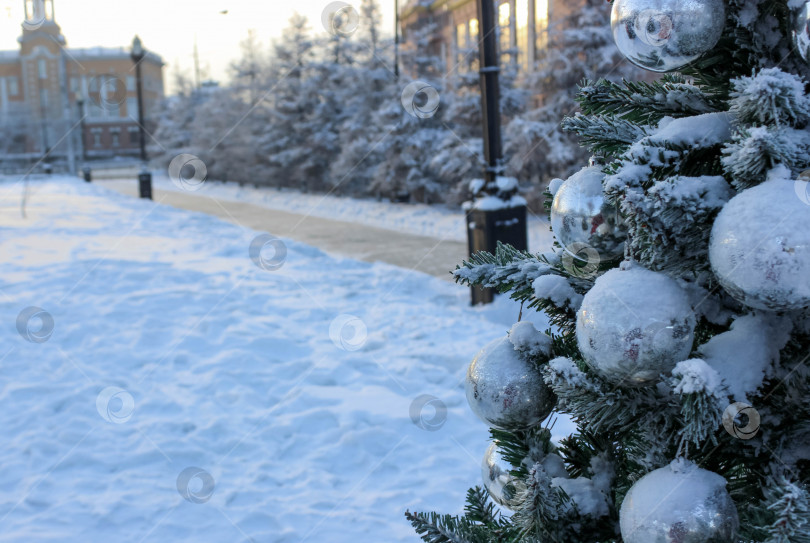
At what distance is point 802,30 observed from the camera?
111cm

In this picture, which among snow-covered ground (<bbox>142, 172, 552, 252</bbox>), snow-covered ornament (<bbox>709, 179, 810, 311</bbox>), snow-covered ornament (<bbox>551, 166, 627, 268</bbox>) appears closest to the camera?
snow-covered ornament (<bbox>709, 179, 810, 311</bbox>)

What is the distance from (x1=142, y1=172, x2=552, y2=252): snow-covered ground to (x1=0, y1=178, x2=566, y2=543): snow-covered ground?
5.56 metres

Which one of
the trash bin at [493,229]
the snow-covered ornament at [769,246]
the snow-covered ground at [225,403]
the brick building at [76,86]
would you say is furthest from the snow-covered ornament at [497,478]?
the brick building at [76,86]

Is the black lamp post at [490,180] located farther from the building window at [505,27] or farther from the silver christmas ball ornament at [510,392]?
the building window at [505,27]

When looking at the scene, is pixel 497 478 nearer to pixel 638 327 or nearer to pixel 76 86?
pixel 638 327

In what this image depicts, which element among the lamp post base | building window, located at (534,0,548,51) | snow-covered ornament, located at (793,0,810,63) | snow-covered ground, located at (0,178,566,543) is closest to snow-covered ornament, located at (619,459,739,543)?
snow-covered ornament, located at (793,0,810,63)

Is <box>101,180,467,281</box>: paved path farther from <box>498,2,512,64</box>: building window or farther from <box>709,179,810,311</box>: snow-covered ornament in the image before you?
<box>498,2,512,64</box>: building window

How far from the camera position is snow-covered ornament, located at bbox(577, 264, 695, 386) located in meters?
1.12

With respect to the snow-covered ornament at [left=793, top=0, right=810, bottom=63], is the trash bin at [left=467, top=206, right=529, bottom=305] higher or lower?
lower

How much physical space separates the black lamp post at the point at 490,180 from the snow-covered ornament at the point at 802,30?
236 inches

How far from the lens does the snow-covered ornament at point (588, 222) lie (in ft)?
4.33

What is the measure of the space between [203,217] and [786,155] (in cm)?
1562

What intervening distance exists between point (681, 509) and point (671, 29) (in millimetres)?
836

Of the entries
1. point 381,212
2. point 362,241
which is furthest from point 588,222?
point 381,212
